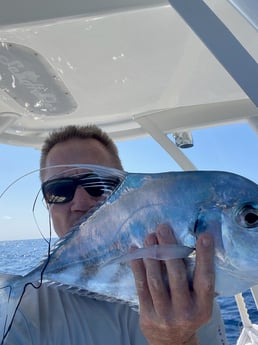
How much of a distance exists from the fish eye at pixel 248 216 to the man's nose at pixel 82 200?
0.44 metres

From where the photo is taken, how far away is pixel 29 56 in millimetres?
1451

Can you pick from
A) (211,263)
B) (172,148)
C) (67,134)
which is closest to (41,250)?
(211,263)

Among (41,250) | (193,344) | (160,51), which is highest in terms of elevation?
(160,51)

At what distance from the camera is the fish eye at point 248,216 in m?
0.68

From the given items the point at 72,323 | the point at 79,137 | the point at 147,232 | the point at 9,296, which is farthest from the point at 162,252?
the point at 79,137

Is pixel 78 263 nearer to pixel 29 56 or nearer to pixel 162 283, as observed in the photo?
pixel 162 283

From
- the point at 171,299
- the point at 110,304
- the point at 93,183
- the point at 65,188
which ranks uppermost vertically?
the point at 65,188

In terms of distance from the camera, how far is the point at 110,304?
3.66 feet

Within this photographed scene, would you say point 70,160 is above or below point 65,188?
above

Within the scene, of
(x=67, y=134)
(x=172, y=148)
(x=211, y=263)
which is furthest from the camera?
(x=172, y=148)

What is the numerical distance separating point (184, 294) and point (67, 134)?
0.80m

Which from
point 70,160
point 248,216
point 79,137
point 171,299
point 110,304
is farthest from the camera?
point 79,137

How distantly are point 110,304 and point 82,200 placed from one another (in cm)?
28

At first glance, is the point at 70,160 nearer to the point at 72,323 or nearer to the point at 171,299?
the point at 72,323
